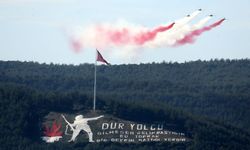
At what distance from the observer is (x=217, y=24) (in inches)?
7279

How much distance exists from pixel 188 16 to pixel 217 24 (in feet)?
28.7

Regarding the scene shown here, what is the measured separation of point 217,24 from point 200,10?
3.23 m

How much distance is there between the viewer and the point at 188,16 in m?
193

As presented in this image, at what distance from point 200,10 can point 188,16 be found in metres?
8.61

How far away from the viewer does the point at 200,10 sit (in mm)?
184125
